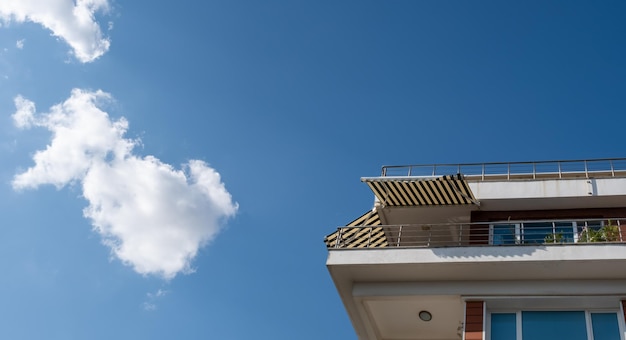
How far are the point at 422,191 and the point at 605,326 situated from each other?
5569 millimetres

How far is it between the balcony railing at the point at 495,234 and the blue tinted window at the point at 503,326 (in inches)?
66.1

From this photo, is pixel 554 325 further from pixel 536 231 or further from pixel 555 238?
pixel 536 231

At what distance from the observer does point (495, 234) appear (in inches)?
725

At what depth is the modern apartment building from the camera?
51.3 feet

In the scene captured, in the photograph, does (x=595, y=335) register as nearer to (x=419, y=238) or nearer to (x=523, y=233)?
(x=523, y=233)

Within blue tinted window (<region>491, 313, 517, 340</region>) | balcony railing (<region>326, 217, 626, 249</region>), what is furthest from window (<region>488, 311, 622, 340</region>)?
balcony railing (<region>326, 217, 626, 249</region>)

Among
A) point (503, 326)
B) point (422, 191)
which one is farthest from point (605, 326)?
point (422, 191)

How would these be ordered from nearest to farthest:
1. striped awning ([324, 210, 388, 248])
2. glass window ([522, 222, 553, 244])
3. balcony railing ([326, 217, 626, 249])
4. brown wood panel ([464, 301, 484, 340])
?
1. brown wood panel ([464, 301, 484, 340])
2. balcony railing ([326, 217, 626, 249])
3. striped awning ([324, 210, 388, 248])
4. glass window ([522, 222, 553, 244])

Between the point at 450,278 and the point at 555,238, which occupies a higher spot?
the point at 555,238

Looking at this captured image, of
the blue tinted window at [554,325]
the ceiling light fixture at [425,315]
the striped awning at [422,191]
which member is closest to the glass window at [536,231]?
the striped awning at [422,191]

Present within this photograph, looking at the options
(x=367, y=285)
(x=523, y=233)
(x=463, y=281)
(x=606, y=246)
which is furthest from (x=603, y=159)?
(x=367, y=285)

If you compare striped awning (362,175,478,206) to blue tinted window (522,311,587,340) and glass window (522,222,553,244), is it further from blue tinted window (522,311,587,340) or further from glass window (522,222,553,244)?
blue tinted window (522,311,587,340)

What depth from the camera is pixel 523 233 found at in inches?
712

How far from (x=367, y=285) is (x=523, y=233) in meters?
4.33
